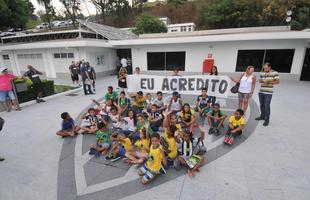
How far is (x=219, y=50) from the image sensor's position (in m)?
11.7

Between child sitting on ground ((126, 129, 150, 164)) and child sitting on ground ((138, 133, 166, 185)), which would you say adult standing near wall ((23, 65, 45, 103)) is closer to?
child sitting on ground ((126, 129, 150, 164))

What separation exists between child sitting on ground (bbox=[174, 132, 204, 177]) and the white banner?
2.46 metres

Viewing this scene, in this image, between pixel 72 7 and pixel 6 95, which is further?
pixel 72 7

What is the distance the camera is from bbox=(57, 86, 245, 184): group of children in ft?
10.4

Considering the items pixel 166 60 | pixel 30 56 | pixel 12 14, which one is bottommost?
pixel 166 60

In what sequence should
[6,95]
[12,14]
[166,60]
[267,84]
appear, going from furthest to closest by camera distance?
[12,14] → [166,60] → [6,95] → [267,84]

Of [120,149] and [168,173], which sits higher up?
[120,149]

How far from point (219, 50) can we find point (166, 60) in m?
3.73

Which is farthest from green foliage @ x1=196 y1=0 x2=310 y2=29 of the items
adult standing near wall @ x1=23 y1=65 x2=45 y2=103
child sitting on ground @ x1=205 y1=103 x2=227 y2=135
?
adult standing near wall @ x1=23 y1=65 x2=45 y2=103

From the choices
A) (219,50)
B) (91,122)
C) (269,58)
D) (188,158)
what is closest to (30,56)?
(91,122)

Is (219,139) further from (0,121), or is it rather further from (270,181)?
(0,121)

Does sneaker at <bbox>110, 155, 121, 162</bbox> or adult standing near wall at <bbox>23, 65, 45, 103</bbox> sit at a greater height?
adult standing near wall at <bbox>23, 65, 45, 103</bbox>

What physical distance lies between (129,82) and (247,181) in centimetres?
429

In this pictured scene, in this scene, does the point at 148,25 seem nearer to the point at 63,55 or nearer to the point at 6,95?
the point at 63,55
